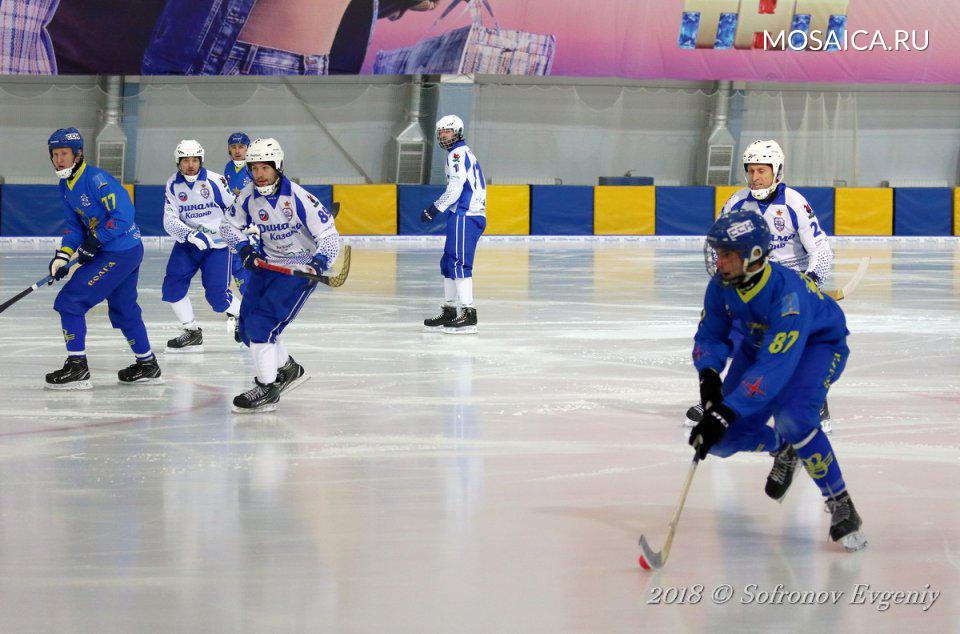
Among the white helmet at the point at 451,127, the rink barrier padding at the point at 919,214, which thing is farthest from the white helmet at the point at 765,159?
the rink barrier padding at the point at 919,214

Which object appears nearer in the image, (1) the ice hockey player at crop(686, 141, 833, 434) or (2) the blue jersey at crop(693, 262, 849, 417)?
(2) the blue jersey at crop(693, 262, 849, 417)

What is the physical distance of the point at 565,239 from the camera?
24.3 m

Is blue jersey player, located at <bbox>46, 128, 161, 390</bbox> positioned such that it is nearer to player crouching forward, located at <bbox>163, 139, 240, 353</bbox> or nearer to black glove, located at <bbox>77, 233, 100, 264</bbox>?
black glove, located at <bbox>77, 233, 100, 264</bbox>

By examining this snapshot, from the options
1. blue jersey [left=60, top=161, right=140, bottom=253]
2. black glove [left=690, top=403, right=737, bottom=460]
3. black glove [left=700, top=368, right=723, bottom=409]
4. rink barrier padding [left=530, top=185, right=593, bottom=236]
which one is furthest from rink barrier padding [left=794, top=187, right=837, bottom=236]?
black glove [left=690, top=403, right=737, bottom=460]

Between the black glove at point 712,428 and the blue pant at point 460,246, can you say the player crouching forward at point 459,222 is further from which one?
the black glove at point 712,428

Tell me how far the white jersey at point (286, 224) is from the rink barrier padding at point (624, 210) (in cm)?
1763

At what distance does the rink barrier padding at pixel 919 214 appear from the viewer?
25.5 metres

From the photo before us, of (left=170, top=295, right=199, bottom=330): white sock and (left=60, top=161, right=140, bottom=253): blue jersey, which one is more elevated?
(left=60, top=161, right=140, bottom=253): blue jersey

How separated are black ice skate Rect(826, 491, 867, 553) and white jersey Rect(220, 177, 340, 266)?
358 centimetres

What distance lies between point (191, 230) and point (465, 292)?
8.38ft

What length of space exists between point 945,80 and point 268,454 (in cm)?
2304

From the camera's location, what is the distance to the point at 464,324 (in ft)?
36.6

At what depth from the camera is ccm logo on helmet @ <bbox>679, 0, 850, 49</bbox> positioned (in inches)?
973

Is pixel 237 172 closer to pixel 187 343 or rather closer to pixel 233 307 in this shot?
pixel 233 307
